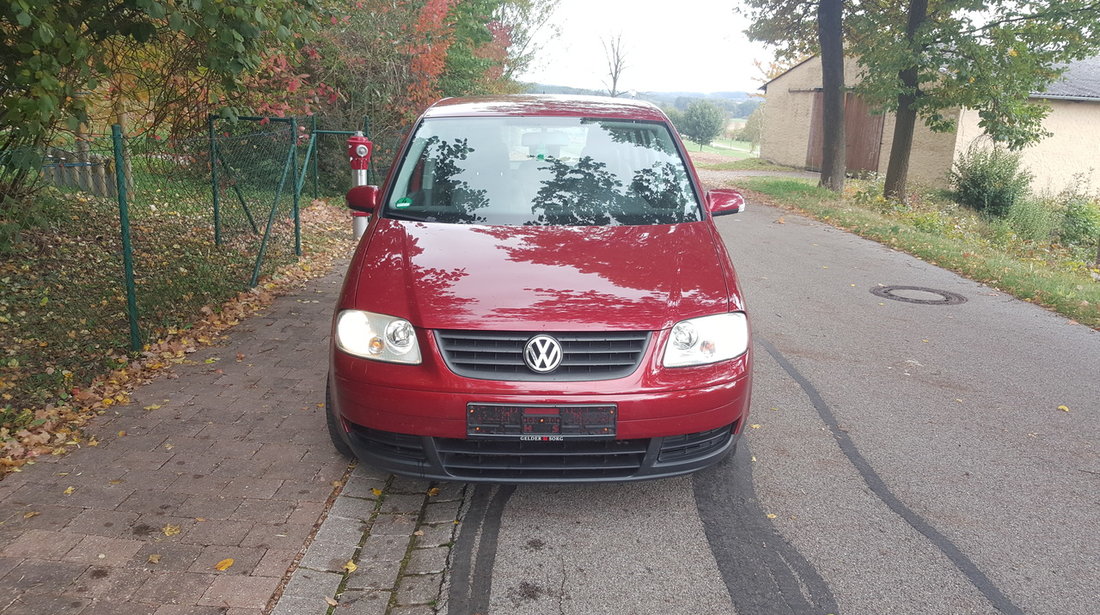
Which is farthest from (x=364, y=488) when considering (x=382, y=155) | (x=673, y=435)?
(x=382, y=155)

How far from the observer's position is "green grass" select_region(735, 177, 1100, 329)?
867cm

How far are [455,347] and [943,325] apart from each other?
568cm

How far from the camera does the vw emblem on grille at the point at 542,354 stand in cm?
317

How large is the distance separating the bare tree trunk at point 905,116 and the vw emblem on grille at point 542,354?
15399 mm

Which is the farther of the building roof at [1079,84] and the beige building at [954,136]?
the beige building at [954,136]

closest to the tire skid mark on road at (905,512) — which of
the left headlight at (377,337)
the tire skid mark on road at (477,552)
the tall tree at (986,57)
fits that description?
the tire skid mark on road at (477,552)

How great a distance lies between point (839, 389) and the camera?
17.8 ft

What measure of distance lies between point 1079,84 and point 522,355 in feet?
95.8

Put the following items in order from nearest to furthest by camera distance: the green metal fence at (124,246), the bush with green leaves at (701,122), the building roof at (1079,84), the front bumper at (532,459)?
the front bumper at (532,459), the green metal fence at (124,246), the building roof at (1079,84), the bush with green leaves at (701,122)

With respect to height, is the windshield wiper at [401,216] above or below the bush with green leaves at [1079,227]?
above

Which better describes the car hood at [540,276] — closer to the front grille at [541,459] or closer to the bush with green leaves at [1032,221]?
the front grille at [541,459]

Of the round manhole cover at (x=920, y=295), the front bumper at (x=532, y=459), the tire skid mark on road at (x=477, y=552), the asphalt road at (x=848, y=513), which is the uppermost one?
the front bumper at (x=532, y=459)

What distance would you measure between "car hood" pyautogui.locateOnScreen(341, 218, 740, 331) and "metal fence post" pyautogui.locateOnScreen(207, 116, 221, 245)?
13.5ft

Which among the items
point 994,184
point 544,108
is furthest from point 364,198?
point 994,184
